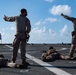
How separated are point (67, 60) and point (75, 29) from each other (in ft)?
4.79

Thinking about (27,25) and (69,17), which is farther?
(69,17)

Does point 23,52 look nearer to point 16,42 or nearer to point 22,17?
point 16,42

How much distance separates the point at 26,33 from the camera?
13734mm

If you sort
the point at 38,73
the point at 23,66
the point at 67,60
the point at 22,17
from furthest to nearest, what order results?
the point at 67,60 < the point at 22,17 < the point at 23,66 < the point at 38,73

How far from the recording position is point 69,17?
1680 centimetres

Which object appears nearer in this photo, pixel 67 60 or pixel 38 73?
pixel 38 73

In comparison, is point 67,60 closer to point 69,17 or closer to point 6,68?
point 69,17

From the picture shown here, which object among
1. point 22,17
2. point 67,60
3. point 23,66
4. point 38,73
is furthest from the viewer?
point 67,60

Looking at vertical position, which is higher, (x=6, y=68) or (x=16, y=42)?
(x=16, y=42)

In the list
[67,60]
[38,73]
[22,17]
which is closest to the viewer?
[38,73]

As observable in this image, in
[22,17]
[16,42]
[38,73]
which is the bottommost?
[38,73]

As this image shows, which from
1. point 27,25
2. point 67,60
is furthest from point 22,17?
point 67,60

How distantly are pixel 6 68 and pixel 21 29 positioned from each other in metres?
1.63

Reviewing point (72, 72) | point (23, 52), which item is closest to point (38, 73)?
point (72, 72)
